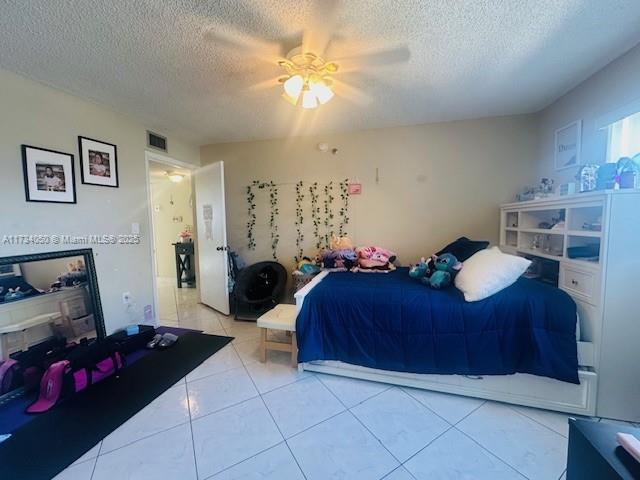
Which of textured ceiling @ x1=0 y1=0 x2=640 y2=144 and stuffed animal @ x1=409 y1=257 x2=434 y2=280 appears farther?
stuffed animal @ x1=409 y1=257 x2=434 y2=280

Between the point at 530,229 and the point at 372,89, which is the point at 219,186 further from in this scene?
the point at 530,229

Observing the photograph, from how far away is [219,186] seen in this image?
3309 mm

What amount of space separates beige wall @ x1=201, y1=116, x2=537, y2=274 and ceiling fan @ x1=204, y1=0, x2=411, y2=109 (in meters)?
1.44

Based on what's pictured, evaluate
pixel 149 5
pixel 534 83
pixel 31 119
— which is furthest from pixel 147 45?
pixel 534 83

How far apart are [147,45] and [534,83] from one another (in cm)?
299

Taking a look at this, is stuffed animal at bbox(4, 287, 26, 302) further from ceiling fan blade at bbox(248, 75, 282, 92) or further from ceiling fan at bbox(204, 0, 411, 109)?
ceiling fan blade at bbox(248, 75, 282, 92)

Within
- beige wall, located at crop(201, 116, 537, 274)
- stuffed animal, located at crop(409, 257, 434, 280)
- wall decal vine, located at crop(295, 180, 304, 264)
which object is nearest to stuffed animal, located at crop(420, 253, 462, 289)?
stuffed animal, located at crop(409, 257, 434, 280)

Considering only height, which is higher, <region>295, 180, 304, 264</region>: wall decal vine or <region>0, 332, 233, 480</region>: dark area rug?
<region>295, 180, 304, 264</region>: wall decal vine

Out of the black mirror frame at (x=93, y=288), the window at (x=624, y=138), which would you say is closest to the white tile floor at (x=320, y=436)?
the black mirror frame at (x=93, y=288)

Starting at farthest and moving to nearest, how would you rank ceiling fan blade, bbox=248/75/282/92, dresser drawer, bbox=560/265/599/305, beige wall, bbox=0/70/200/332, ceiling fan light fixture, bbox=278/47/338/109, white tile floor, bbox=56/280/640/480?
ceiling fan blade, bbox=248/75/282/92
beige wall, bbox=0/70/200/332
ceiling fan light fixture, bbox=278/47/338/109
dresser drawer, bbox=560/265/599/305
white tile floor, bbox=56/280/640/480

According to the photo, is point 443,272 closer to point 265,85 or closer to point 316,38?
point 316,38

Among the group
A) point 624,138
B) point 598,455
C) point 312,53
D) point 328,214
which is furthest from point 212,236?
point 624,138

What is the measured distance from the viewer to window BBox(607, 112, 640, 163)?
186 cm

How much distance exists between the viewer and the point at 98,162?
101 inches
